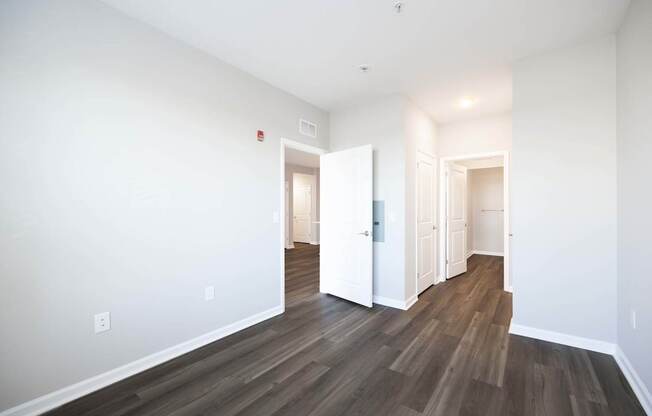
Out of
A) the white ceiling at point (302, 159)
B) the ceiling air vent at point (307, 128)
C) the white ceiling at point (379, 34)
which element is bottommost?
the ceiling air vent at point (307, 128)

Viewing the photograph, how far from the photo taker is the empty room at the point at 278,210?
1685mm

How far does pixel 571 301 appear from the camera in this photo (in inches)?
95.8

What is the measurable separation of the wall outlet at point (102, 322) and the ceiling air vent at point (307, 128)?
2.77m

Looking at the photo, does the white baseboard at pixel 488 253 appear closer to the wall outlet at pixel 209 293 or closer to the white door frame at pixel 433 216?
the white door frame at pixel 433 216

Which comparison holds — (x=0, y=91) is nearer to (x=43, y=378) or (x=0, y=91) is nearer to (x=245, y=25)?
(x=245, y=25)

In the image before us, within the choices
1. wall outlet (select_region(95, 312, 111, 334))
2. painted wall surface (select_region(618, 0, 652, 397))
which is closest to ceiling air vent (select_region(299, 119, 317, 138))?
wall outlet (select_region(95, 312, 111, 334))

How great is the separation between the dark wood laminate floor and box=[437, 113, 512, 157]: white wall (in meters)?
2.55

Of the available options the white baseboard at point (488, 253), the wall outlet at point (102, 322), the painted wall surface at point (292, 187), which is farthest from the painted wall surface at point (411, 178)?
the painted wall surface at point (292, 187)

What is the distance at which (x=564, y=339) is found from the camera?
2469 mm

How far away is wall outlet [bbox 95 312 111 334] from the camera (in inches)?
74.2

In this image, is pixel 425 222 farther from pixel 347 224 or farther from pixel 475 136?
pixel 475 136

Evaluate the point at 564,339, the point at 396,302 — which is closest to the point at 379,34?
the point at 396,302

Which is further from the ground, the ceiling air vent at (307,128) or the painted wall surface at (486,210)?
the ceiling air vent at (307,128)

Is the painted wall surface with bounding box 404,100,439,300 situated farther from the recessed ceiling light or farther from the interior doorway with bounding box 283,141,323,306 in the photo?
the interior doorway with bounding box 283,141,323,306
